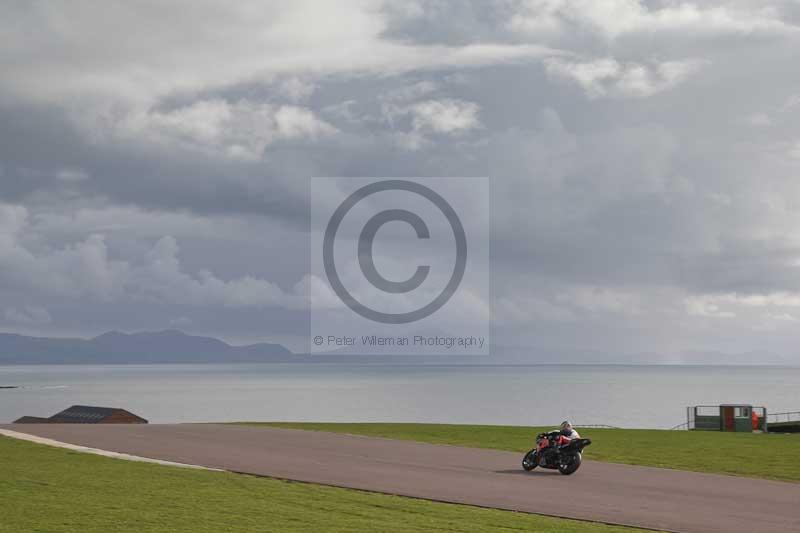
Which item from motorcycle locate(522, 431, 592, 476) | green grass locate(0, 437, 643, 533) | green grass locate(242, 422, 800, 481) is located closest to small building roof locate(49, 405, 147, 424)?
green grass locate(242, 422, 800, 481)

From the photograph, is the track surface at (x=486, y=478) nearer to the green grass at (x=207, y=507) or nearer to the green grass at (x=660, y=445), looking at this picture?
the green grass at (x=207, y=507)

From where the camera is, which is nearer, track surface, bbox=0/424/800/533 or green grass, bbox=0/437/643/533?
green grass, bbox=0/437/643/533

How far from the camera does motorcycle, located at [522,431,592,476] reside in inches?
1044

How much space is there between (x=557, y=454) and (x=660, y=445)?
10.6 metres

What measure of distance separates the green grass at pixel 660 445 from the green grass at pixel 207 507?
12239 mm

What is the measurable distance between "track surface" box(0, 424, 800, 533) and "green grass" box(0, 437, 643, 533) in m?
1.50

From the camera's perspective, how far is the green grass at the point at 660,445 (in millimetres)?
28594

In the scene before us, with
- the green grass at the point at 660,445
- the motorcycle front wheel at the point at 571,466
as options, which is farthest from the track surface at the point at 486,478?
the green grass at the point at 660,445

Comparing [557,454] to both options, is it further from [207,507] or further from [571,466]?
[207,507]

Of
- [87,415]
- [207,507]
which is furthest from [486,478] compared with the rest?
[87,415]

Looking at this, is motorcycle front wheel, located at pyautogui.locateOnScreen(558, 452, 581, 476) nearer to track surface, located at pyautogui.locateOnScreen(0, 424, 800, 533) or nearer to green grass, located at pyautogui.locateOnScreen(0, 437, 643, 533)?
track surface, located at pyautogui.locateOnScreen(0, 424, 800, 533)

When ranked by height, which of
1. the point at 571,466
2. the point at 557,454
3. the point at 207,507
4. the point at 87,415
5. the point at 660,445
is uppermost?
the point at 557,454

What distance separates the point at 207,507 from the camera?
1795 centimetres

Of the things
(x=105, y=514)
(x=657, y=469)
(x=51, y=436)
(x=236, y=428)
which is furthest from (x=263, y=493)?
(x=236, y=428)
